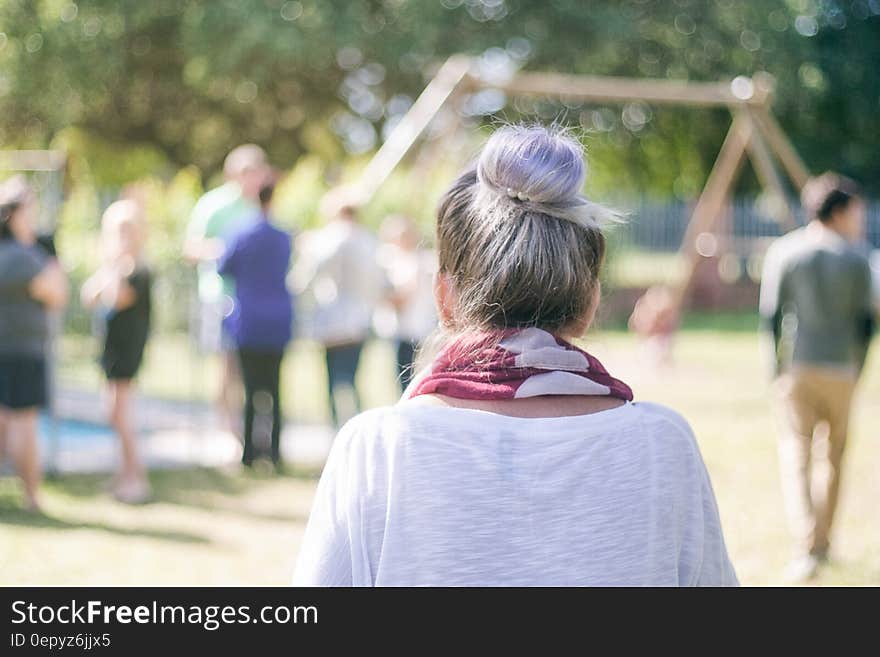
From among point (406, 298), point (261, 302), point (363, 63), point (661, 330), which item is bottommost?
point (661, 330)

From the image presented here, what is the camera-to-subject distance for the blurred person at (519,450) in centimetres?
171

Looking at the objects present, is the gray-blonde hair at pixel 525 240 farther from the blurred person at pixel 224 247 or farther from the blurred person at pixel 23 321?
the blurred person at pixel 224 247

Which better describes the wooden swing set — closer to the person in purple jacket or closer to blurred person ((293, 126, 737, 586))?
the person in purple jacket

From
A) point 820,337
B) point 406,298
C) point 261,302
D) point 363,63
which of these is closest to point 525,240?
point 820,337

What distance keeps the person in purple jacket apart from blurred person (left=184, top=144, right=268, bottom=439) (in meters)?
0.25

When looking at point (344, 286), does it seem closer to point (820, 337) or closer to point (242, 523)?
point (242, 523)

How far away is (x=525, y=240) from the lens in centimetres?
177

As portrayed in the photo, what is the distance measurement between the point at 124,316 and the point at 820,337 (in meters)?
4.21

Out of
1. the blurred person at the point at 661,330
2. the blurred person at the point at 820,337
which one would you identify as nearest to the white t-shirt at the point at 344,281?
the blurred person at the point at 820,337

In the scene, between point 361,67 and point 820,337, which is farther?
point 361,67

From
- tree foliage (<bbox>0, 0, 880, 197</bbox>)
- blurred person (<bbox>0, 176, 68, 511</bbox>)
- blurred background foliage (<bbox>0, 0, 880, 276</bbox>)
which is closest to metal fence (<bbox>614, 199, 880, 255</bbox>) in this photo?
blurred background foliage (<bbox>0, 0, 880, 276</bbox>)

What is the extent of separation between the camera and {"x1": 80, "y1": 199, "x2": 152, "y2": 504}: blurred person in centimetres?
711

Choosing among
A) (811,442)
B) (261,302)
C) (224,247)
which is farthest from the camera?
(224,247)
